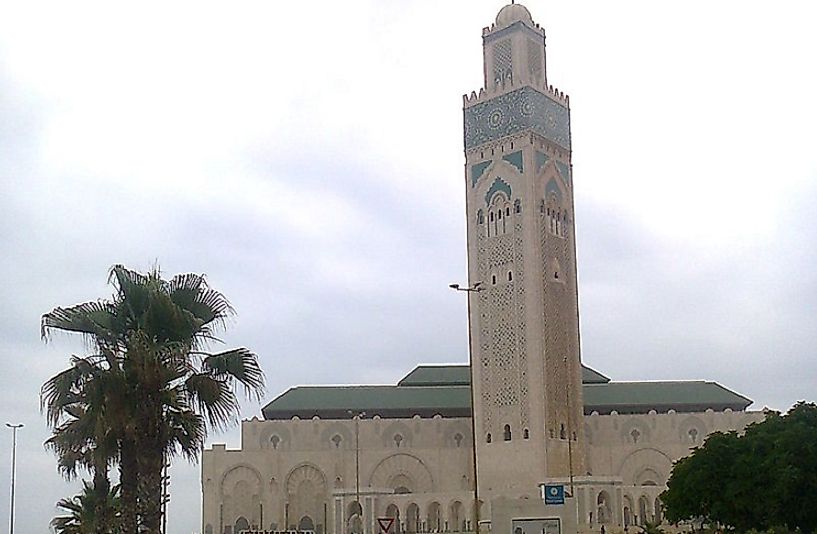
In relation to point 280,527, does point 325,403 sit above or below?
above

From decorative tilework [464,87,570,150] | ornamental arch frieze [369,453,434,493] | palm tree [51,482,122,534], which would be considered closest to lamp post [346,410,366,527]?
ornamental arch frieze [369,453,434,493]

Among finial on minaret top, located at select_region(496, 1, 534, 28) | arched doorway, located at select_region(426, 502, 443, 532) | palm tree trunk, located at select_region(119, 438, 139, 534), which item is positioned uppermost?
finial on minaret top, located at select_region(496, 1, 534, 28)

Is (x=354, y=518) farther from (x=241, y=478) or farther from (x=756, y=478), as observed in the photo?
(x=756, y=478)

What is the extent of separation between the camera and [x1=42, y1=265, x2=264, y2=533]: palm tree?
51.7 feet

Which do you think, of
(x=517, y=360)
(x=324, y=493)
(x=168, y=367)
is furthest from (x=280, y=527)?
(x=168, y=367)

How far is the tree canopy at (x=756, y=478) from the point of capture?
31.6 meters

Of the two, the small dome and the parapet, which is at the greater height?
the small dome

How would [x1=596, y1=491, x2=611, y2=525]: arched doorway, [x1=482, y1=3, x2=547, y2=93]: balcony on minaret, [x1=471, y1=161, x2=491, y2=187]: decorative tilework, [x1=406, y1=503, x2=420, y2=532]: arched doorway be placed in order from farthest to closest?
[x1=471, y1=161, x2=491, y2=187]: decorative tilework
[x1=482, y1=3, x2=547, y2=93]: balcony on minaret
[x1=406, y1=503, x2=420, y2=532]: arched doorway
[x1=596, y1=491, x2=611, y2=525]: arched doorway

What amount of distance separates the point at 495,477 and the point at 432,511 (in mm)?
3638

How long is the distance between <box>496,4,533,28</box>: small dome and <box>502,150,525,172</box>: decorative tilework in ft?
21.6

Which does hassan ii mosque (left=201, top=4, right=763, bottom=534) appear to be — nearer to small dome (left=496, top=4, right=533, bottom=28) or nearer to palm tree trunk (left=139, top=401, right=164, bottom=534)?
small dome (left=496, top=4, right=533, bottom=28)

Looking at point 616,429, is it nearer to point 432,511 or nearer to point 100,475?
point 432,511

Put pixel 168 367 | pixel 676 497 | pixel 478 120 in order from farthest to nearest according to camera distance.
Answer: pixel 478 120 → pixel 676 497 → pixel 168 367

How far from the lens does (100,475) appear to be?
18.9 m
